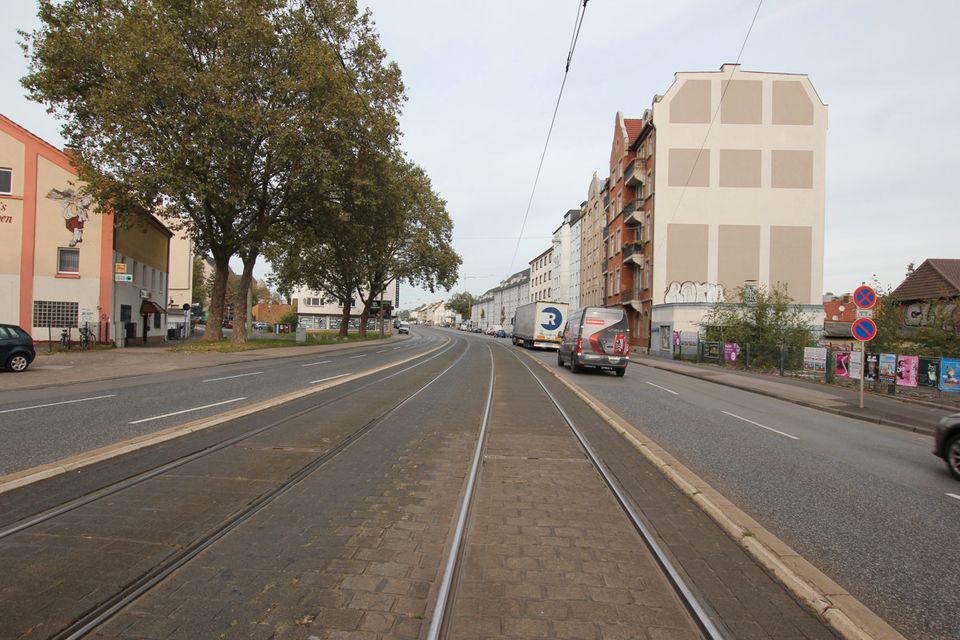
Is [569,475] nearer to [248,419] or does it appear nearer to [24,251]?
[248,419]

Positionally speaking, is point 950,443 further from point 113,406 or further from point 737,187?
point 737,187

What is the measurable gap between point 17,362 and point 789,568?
67.3 feet

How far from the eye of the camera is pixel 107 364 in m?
19.3

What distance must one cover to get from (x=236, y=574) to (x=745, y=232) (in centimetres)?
3864

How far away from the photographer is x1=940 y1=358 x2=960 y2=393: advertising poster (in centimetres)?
1470

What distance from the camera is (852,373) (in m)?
18.4

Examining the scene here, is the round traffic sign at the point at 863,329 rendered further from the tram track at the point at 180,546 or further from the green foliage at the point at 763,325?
the tram track at the point at 180,546

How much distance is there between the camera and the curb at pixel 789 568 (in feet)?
9.82

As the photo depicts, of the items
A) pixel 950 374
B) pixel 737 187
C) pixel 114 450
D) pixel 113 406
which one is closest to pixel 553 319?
pixel 737 187

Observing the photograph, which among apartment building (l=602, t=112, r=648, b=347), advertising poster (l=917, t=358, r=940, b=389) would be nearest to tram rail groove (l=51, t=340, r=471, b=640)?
advertising poster (l=917, t=358, r=940, b=389)

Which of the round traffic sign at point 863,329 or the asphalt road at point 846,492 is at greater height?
the round traffic sign at point 863,329

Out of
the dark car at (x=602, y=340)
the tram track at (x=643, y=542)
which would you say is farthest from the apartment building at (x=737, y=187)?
the tram track at (x=643, y=542)

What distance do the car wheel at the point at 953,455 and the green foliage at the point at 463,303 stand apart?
161 metres

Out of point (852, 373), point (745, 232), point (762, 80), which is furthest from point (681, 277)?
point (852, 373)
